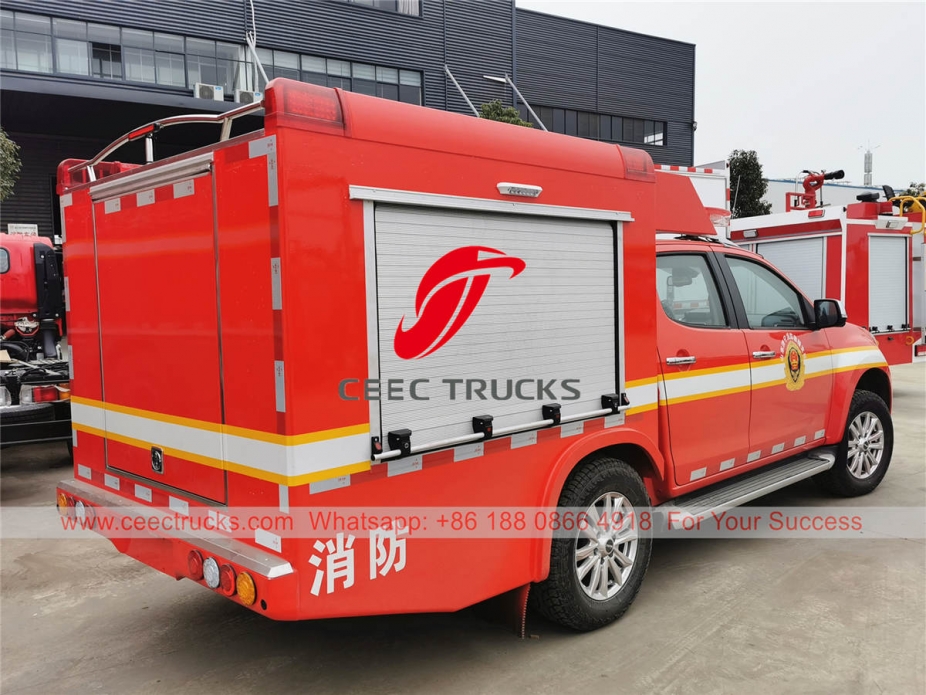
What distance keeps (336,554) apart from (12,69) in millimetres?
20399

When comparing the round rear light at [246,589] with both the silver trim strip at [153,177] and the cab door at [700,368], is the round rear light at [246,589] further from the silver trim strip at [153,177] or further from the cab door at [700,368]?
the cab door at [700,368]

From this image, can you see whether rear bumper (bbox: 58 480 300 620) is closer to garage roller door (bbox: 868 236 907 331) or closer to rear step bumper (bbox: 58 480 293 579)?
rear step bumper (bbox: 58 480 293 579)

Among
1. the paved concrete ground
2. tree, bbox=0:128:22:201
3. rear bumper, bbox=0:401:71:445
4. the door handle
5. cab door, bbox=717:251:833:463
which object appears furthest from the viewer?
tree, bbox=0:128:22:201

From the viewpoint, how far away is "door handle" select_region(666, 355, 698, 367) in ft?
13.5

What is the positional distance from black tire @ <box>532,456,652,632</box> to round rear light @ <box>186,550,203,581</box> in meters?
1.59

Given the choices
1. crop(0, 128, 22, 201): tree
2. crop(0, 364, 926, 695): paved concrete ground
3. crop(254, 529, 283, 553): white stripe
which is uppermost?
crop(0, 128, 22, 201): tree

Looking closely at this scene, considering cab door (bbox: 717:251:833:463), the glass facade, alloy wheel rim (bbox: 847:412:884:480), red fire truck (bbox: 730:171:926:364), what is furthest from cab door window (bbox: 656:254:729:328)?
the glass facade

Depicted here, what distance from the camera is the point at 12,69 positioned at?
59.0 ft

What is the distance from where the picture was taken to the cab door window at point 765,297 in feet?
16.0

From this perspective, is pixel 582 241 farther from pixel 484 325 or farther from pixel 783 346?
pixel 783 346

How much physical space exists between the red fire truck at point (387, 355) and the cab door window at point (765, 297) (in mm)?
626

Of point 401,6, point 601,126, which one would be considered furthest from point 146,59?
point 601,126

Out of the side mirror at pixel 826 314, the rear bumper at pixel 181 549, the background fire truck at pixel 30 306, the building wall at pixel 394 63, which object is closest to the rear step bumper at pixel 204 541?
the rear bumper at pixel 181 549

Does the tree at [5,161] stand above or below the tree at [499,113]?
below
